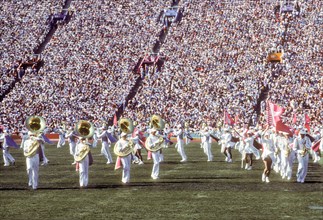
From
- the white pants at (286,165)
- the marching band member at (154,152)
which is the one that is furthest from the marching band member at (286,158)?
the marching band member at (154,152)

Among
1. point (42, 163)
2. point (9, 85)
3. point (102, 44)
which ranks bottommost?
point (42, 163)

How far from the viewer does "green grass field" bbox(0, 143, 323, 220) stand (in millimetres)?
15297

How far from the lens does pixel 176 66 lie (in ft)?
180

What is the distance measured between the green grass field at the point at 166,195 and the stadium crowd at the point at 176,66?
22.8 metres

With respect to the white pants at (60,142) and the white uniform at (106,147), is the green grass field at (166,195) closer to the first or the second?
the white uniform at (106,147)

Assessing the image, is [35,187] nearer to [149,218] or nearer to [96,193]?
[96,193]

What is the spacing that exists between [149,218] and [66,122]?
37232 mm

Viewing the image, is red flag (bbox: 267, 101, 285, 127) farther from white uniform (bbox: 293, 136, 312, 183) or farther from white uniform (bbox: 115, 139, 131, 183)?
white uniform (bbox: 115, 139, 131, 183)

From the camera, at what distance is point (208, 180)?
21922 mm

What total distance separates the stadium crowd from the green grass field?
22.8m

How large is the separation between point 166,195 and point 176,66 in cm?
3712

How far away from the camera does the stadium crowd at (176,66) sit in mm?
49250

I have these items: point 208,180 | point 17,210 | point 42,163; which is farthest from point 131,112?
point 17,210

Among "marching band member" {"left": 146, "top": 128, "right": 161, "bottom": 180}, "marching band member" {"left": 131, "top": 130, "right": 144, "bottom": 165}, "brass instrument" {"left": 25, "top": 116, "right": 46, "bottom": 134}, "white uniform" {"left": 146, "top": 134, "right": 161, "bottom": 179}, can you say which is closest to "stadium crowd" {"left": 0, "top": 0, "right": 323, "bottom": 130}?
"marching band member" {"left": 131, "top": 130, "right": 144, "bottom": 165}
